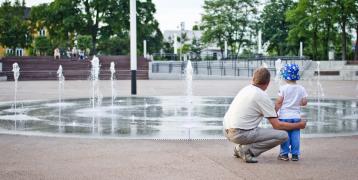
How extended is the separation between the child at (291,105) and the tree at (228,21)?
73.9 meters

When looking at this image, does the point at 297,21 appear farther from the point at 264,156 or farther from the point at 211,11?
the point at 264,156

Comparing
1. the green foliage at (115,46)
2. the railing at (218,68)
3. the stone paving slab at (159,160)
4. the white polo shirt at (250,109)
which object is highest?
the green foliage at (115,46)

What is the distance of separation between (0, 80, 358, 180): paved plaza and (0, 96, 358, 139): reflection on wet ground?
2.88 feet

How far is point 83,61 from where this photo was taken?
51.2 m

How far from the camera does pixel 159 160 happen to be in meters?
7.70

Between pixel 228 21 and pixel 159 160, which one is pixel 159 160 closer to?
pixel 159 160

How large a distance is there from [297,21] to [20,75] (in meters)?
30.5

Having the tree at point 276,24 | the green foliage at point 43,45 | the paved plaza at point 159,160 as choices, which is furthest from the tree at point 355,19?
the green foliage at point 43,45

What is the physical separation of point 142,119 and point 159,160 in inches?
213

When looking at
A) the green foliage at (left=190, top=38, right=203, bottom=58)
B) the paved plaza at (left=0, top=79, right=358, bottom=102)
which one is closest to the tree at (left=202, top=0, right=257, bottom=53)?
the green foliage at (left=190, top=38, right=203, bottom=58)

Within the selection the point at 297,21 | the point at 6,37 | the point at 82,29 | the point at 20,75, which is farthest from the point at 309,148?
the point at 6,37

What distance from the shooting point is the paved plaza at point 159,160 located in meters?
6.73

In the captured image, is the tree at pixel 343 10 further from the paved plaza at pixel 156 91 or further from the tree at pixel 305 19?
the paved plaza at pixel 156 91

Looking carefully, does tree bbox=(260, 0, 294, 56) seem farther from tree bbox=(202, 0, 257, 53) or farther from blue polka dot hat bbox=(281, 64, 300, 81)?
blue polka dot hat bbox=(281, 64, 300, 81)
